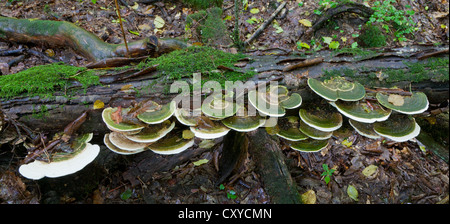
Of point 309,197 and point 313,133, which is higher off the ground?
point 313,133

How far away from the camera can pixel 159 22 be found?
7312 millimetres

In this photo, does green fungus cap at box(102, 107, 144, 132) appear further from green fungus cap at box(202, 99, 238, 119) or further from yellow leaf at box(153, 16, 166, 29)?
yellow leaf at box(153, 16, 166, 29)

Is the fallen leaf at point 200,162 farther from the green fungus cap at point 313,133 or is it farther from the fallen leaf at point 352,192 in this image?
the fallen leaf at point 352,192

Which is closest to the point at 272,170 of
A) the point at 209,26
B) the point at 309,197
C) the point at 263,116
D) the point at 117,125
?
the point at 309,197

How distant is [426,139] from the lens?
3508mm

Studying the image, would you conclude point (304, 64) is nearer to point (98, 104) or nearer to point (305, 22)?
point (98, 104)

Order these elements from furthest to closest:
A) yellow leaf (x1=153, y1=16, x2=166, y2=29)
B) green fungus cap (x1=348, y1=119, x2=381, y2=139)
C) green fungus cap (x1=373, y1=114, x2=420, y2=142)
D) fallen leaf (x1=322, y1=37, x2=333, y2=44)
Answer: yellow leaf (x1=153, y1=16, x2=166, y2=29)
fallen leaf (x1=322, y1=37, x2=333, y2=44)
green fungus cap (x1=348, y1=119, x2=381, y2=139)
green fungus cap (x1=373, y1=114, x2=420, y2=142)

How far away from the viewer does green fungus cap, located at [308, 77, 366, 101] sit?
2.48 meters

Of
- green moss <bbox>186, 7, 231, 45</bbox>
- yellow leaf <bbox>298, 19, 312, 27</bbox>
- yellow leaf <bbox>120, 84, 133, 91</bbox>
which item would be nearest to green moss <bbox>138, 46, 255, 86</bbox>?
yellow leaf <bbox>120, 84, 133, 91</bbox>

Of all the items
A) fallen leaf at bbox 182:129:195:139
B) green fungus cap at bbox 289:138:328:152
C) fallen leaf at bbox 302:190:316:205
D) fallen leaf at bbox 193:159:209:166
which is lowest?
fallen leaf at bbox 302:190:316:205

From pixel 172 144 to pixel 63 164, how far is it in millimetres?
1065
